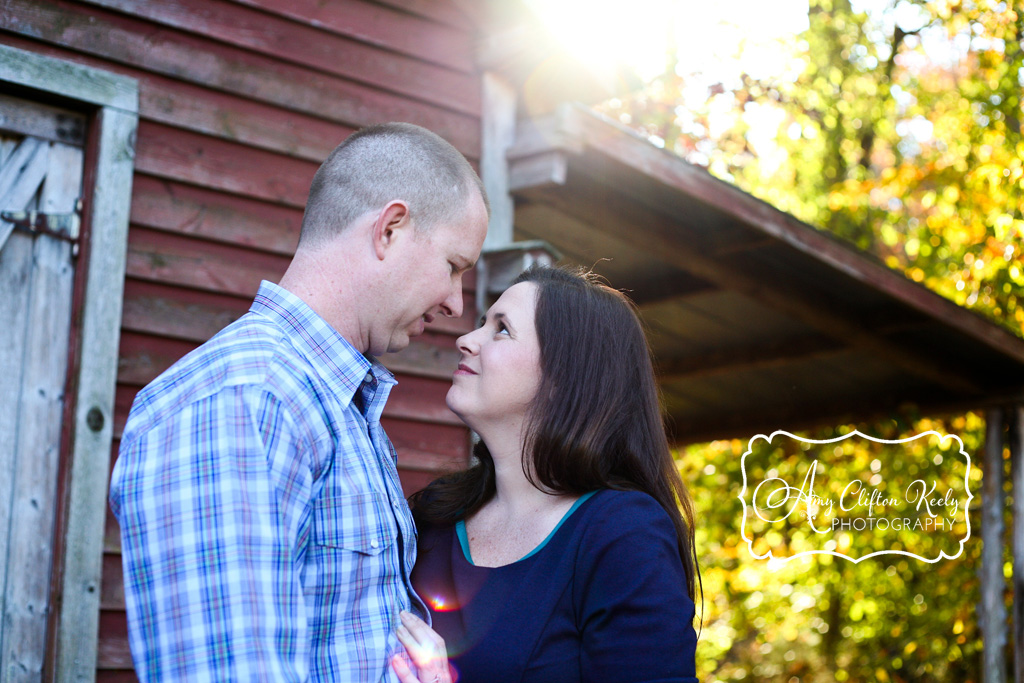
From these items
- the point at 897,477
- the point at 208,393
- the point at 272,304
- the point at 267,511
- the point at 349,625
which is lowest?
the point at 349,625

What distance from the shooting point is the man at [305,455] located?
128 cm

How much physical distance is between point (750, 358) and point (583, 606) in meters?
4.27

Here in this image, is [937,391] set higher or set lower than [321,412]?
higher

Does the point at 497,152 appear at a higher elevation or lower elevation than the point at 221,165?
higher

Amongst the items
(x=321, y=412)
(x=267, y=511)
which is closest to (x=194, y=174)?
(x=321, y=412)

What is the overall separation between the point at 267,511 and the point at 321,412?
250 mm

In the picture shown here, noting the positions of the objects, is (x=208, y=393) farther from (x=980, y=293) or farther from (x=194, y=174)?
(x=980, y=293)

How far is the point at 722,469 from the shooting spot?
30.2 ft

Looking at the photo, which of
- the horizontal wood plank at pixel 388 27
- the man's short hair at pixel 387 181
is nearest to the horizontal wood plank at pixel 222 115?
the horizontal wood plank at pixel 388 27

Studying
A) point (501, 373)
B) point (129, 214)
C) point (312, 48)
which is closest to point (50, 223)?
point (129, 214)

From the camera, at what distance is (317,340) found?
5.42 feet

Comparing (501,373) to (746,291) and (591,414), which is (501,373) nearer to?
(591,414)

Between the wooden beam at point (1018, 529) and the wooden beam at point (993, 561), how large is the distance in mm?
78

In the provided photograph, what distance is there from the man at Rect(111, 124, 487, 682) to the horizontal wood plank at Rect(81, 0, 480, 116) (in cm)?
161
